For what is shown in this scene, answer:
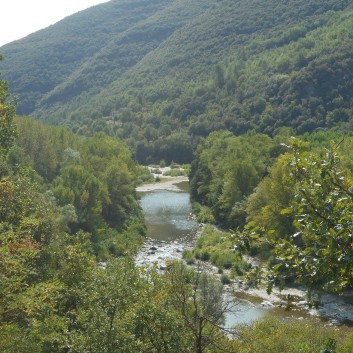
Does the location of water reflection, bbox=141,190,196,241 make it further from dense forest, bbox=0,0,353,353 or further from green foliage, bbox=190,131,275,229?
green foliage, bbox=190,131,275,229

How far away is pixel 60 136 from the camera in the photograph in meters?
71.5

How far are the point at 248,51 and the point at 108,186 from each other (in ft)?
417

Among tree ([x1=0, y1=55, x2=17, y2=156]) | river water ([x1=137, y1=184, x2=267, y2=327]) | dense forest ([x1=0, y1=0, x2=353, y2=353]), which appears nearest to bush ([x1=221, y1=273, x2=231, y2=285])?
dense forest ([x1=0, y1=0, x2=353, y2=353])

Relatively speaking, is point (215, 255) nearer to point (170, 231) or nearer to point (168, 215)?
point (170, 231)

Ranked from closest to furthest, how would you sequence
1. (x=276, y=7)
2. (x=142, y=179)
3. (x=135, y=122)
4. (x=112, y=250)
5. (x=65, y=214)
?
1. (x=65, y=214)
2. (x=112, y=250)
3. (x=142, y=179)
4. (x=135, y=122)
5. (x=276, y=7)

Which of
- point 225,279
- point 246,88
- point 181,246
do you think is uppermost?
point 246,88

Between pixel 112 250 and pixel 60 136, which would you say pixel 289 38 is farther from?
pixel 112 250

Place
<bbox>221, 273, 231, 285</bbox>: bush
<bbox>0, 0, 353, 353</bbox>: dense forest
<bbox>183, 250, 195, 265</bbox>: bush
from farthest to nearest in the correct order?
<bbox>183, 250, 195, 265</bbox>: bush → <bbox>221, 273, 231, 285</bbox>: bush → <bbox>0, 0, 353, 353</bbox>: dense forest

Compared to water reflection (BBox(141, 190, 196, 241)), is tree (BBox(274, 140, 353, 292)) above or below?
above

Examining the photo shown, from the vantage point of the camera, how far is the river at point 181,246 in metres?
33.1

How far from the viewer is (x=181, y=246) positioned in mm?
52625

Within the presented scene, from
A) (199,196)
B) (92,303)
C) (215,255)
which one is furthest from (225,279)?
(199,196)

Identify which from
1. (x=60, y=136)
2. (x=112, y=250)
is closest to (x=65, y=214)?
(x=112, y=250)

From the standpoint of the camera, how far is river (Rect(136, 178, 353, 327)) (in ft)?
109
